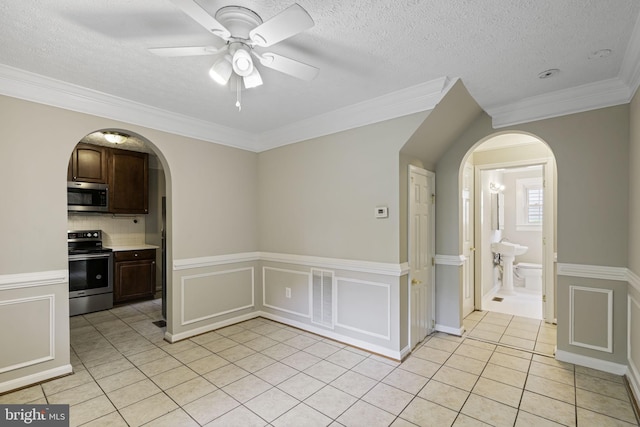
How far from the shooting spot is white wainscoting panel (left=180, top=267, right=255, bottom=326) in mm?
3574

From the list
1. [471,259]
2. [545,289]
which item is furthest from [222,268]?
[545,289]

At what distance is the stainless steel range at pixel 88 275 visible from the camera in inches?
171

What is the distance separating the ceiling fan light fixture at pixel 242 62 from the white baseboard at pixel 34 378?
9.88ft

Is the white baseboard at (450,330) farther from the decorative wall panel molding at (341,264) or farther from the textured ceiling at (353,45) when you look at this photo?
the textured ceiling at (353,45)

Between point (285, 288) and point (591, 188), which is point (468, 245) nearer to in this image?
point (591, 188)

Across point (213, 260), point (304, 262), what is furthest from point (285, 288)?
point (213, 260)

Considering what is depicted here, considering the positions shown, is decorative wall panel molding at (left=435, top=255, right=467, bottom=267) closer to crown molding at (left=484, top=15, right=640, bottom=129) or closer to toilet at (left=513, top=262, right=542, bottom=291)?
crown molding at (left=484, top=15, right=640, bottom=129)

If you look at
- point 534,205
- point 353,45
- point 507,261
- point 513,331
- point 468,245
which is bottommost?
point 513,331

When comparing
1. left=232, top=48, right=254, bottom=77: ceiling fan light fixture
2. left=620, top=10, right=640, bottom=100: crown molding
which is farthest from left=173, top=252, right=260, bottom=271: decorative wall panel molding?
left=620, top=10, right=640, bottom=100: crown molding

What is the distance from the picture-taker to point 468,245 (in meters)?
4.37

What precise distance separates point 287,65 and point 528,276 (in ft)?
21.1

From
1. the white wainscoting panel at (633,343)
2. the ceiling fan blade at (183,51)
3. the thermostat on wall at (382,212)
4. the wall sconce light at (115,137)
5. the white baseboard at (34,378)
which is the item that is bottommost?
the white baseboard at (34,378)

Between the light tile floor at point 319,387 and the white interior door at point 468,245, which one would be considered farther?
the white interior door at point 468,245

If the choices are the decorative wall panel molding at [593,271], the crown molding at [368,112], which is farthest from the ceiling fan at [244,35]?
the decorative wall panel molding at [593,271]
